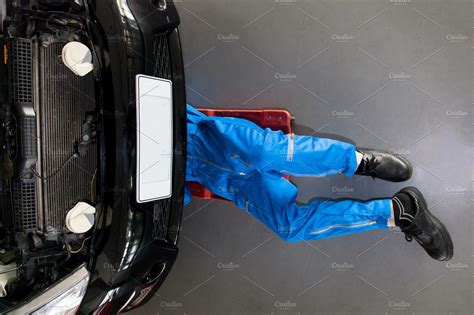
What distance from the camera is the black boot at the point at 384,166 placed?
1652 mm

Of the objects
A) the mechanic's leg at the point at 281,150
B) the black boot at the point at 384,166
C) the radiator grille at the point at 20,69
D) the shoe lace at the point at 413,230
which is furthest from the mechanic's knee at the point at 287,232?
the radiator grille at the point at 20,69

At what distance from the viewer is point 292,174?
5.18 feet

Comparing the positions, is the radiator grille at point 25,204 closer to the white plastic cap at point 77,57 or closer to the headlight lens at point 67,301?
the headlight lens at point 67,301

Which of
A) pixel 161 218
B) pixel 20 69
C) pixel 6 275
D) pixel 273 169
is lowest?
pixel 6 275

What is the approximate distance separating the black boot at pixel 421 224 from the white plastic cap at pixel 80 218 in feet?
4.61

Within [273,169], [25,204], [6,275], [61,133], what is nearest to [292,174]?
[273,169]

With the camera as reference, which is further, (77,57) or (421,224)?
(421,224)

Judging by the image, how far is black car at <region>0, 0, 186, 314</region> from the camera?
1123mm

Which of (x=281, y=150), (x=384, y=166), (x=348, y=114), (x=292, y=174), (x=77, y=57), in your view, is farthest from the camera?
(x=348, y=114)

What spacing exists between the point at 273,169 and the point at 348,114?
659mm

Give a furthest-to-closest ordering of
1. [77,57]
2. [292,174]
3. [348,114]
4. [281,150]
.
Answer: [348,114] < [292,174] < [281,150] < [77,57]

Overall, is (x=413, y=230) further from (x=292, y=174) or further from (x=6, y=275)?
(x=6, y=275)

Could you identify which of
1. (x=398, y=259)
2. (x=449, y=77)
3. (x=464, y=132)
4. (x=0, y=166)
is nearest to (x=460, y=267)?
(x=398, y=259)

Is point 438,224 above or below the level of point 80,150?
below
